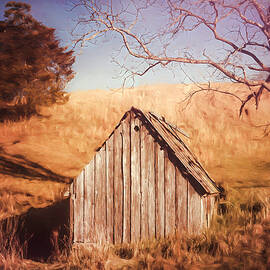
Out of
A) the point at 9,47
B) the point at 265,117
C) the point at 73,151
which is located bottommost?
the point at 73,151

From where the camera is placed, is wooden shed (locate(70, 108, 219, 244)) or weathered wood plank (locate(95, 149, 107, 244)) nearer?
wooden shed (locate(70, 108, 219, 244))

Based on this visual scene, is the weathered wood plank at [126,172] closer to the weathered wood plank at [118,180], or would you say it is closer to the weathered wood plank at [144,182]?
the weathered wood plank at [118,180]

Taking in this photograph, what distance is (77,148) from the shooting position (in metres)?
22.5

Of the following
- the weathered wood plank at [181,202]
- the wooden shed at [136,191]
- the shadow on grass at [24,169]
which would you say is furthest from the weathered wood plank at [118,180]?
the shadow on grass at [24,169]

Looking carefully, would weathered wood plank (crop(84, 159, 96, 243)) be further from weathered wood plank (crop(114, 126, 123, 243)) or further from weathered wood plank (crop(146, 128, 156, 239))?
weathered wood plank (crop(146, 128, 156, 239))

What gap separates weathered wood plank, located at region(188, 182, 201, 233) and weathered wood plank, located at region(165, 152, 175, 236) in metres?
0.44

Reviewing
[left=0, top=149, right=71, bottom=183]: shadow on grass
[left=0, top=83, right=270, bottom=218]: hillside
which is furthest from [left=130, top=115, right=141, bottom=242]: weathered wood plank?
[left=0, top=149, right=71, bottom=183]: shadow on grass

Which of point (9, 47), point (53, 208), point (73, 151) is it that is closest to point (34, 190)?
point (53, 208)

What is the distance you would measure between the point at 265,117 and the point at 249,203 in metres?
29.1

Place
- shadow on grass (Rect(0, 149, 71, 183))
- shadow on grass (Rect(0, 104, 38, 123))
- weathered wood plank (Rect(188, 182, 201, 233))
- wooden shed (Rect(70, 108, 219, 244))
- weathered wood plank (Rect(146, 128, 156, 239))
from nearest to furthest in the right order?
weathered wood plank (Rect(188, 182, 201, 233)), wooden shed (Rect(70, 108, 219, 244)), weathered wood plank (Rect(146, 128, 156, 239)), shadow on grass (Rect(0, 149, 71, 183)), shadow on grass (Rect(0, 104, 38, 123))

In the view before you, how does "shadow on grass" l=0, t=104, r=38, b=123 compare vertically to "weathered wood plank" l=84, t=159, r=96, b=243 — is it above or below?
above

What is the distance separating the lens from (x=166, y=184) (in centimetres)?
850

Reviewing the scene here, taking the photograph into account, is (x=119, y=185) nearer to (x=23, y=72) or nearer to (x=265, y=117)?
(x=23, y=72)

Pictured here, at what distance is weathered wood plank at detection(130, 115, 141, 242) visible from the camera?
8.60 meters
